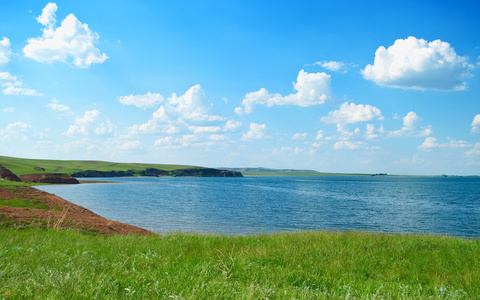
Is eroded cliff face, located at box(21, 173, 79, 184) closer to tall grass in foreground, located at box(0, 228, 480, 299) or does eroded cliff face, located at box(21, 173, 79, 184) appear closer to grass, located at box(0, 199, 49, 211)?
grass, located at box(0, 199, 49, 211)

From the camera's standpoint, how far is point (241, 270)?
23.7 ft

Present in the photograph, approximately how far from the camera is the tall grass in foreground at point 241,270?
500 centimetres

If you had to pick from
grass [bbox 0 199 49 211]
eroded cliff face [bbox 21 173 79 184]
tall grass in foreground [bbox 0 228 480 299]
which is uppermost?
tall grass in foreground [bbox 0 228 480 299]

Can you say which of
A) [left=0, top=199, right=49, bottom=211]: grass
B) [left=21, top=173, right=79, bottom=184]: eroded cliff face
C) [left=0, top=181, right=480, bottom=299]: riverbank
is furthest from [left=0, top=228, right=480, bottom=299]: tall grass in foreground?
[left=21, top=173, right=79, bottom=184]: eroded cliff face

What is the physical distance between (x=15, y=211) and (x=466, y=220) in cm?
4787

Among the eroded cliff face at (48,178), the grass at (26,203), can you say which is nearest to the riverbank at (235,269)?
the grass at (26,203)

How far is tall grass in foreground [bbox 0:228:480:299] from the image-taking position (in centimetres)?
500

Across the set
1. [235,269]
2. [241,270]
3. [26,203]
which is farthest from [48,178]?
[241,270]

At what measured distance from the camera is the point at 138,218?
35.4 meters

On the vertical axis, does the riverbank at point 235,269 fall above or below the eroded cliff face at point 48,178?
above

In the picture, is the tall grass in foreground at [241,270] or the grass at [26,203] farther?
the grass at [26,203]

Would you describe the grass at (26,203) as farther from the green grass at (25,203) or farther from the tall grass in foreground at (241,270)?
the tall grass in foreground at (241,270)

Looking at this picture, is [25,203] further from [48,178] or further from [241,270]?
[48,178]

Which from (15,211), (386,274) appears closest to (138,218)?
(15,211)
